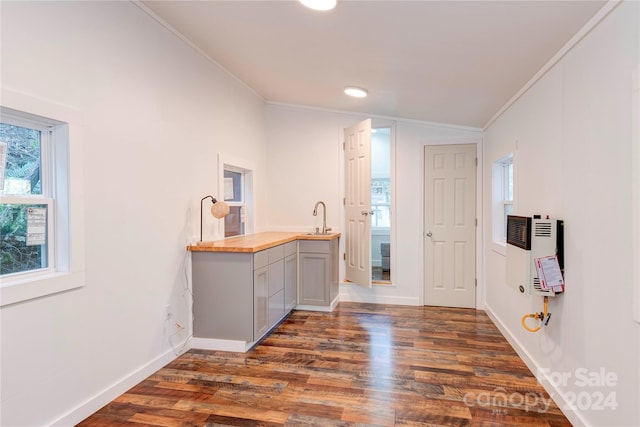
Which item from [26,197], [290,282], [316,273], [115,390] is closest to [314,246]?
[316,273]

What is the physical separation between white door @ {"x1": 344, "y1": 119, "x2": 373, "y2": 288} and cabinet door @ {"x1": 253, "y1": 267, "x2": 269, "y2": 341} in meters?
1.34

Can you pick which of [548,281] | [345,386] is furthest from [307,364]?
[548,281]

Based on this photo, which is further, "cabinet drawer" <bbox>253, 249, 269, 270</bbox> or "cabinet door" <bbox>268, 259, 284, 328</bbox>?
"cabinet door" <bbox>268, 259, 284, 328</bbox>

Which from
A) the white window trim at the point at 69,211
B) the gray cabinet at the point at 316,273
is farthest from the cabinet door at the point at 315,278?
the white window trim at the point at 69,211

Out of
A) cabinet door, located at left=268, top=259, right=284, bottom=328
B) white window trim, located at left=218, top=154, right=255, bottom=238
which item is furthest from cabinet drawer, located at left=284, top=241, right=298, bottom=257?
white window trim, located at left=218, top=154, right=255, bottom=238

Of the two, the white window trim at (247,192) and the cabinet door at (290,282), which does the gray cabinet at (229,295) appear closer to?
the cabinet door at (290,282)

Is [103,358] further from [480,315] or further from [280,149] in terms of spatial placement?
[480,315]

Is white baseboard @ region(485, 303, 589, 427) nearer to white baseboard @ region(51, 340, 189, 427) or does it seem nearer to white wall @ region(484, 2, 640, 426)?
white wall @ region(484, 2, 640, 426)

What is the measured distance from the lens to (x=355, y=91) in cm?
353

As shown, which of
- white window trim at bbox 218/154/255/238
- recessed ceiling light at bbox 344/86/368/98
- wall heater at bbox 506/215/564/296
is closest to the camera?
wall heater at bbox 506/215/564/296

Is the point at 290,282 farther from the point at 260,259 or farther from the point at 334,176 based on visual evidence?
the point at 334,176

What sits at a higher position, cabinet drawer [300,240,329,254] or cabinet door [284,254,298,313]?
cabinet drawer [300,240,329,254]

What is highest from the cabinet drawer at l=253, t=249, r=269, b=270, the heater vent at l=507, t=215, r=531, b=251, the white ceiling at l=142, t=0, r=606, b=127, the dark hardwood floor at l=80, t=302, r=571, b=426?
the white ceiling at l=142, t=0, r=606, b=127

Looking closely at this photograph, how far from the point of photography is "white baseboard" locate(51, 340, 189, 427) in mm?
1954
